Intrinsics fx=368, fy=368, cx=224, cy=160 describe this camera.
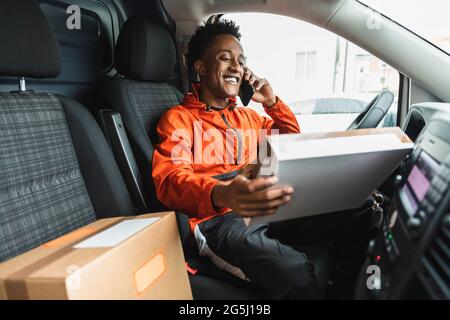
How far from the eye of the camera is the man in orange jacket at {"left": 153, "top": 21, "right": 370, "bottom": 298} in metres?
0.94

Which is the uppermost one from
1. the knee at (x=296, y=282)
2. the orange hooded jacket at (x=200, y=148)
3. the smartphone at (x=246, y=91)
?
the smartphone at (x=246, y=91)

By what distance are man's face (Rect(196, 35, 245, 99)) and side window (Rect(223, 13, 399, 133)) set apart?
354mm

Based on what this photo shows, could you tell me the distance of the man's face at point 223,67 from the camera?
1.45 meters

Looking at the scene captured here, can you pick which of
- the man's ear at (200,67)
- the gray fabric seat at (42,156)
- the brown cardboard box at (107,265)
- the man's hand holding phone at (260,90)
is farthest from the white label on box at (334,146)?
the man's ear at (200,67)

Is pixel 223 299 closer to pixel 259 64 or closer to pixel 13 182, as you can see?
pixel 13 182

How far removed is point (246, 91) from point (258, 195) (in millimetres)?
877

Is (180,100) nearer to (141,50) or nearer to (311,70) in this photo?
(141,50)

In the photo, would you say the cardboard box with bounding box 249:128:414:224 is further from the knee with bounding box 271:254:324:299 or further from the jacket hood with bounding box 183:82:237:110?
the jacket hood with bounding box 183:82:237:110

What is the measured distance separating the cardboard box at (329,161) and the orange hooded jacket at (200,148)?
216 millimetres

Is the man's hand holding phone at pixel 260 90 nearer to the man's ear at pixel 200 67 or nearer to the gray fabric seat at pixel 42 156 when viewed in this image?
the man's ear at pixel 200 67

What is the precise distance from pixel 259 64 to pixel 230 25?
32 centimetres

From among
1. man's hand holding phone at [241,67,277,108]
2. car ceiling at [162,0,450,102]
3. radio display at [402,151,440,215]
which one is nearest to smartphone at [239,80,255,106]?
man's hand holding phone at [241,67,277,108]

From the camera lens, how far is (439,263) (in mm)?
515

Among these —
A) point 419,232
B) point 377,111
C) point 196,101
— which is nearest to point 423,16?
point 377,111
